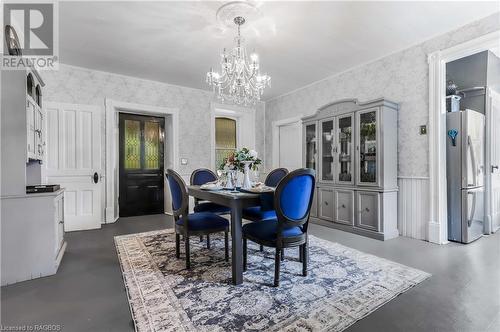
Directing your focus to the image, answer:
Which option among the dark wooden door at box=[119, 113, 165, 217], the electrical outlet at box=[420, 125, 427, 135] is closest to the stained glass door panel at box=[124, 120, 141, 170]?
the dark wooden door at box=[119, 113, 165, 217]

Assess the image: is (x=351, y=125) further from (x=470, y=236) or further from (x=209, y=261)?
(x=209, y=261)

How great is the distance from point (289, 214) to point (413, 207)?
95.5 inches

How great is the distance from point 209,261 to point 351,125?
9.58 ft

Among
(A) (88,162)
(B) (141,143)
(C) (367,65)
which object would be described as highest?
(C) (367,65)

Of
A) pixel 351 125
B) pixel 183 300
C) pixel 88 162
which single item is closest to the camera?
pixel 183 300

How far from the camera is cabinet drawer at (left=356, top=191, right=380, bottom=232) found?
138 inches

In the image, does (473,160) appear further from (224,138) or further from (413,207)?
(224,138)

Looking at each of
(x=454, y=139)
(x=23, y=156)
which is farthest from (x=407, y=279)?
(x=23, y=156)

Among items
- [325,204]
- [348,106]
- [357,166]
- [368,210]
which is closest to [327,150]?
[357,166]

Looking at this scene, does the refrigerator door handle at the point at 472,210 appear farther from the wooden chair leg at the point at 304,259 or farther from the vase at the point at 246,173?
the vase at the point at 246,173

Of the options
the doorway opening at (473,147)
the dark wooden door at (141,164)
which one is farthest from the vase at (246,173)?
the dark wooden door at (141,164)

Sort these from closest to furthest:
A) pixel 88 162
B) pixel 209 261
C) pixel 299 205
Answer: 1. pixel 299 205
2. pixel 209 261
3. pixel 88 162

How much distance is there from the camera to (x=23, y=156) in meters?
2.26

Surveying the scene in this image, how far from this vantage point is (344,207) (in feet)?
Answer: 13.0
